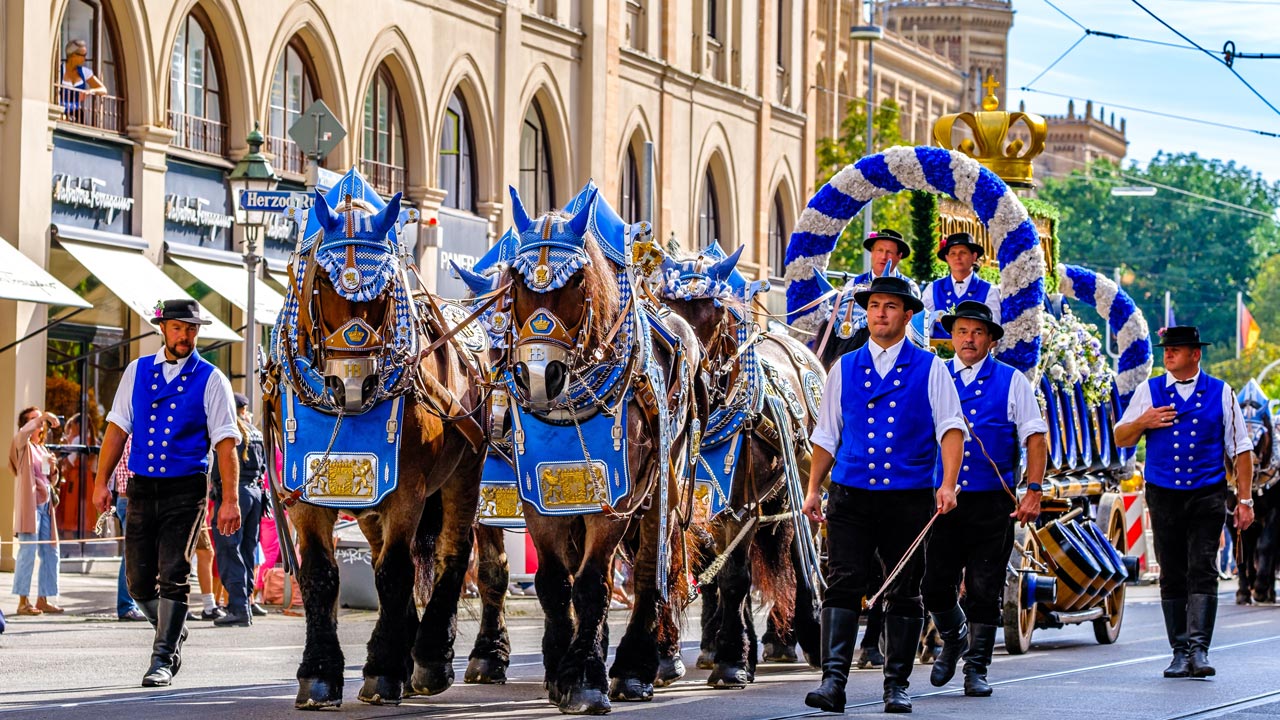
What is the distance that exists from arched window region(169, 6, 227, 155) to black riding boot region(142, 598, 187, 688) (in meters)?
16.1

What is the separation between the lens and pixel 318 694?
33.6 ft

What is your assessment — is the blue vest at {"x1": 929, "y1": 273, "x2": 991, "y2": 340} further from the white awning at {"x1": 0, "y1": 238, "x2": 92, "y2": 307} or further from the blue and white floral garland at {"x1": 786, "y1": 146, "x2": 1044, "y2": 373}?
the white awning at {"x1": 0, "y1": 238, "x2": 92, "y2": 307}

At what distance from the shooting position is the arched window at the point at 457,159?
33.3 metres

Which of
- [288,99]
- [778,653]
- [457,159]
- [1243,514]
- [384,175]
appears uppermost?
[288,99]

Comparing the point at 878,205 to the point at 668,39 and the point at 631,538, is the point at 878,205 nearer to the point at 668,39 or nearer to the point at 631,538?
the point at 668,39

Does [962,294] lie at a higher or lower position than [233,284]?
lower

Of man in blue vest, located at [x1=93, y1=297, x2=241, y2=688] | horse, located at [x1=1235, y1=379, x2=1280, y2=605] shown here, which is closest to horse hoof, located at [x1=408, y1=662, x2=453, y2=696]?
man in blue vest, located at [x1=93, y1=297, x2=241, y2=688]

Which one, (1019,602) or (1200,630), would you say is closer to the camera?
(1200,630)

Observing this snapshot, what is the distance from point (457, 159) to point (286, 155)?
4723 millimetres

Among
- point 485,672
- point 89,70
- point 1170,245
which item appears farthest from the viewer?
point 1170,245

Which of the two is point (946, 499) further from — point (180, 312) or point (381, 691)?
point (180, 312)

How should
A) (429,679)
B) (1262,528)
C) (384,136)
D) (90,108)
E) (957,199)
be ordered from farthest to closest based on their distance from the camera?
(384,136), (90,108), (1262,528), (957,199), (429,679)

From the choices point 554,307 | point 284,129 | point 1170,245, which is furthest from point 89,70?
point 1170,245

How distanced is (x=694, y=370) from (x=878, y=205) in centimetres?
3162
